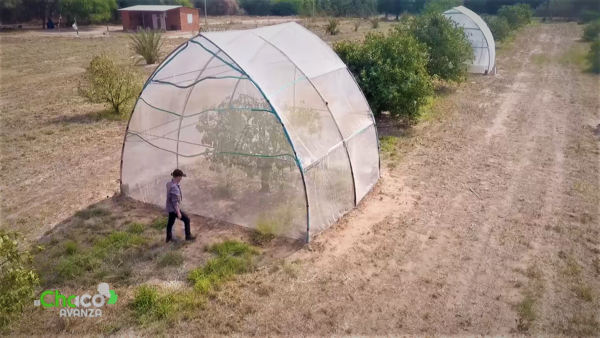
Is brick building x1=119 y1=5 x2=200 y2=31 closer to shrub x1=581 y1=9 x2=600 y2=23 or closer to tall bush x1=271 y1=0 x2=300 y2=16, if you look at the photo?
tall bush x1=271 y1=0 x2=300 y2=16

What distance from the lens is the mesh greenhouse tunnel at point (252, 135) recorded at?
7.04m

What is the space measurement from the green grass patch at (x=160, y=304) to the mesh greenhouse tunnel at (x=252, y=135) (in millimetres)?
1887

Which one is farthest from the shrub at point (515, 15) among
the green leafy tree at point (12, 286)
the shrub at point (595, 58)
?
the green leafy tree at point (12, 286)

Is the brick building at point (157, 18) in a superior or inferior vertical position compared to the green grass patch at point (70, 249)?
superior

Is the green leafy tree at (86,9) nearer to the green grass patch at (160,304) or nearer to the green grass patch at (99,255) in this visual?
the green grass patch at (99,255)

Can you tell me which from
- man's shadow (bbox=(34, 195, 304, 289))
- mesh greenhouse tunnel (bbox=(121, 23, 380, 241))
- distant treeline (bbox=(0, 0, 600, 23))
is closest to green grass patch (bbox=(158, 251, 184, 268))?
man's shadow (bbox=(34, 195, 304, 289))

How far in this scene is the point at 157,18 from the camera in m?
41.4

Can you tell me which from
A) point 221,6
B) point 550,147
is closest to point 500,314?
point 550,147

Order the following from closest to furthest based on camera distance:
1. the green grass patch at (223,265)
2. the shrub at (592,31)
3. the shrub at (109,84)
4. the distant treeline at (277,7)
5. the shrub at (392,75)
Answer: the green grass patch at (223,265) → the shrub at (392,75) → the shrub at (109,84) → the shrub at (592,31) → the distant treeline at (277,7)

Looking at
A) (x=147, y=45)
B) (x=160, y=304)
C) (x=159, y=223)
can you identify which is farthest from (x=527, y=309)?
(x=147, y=45)

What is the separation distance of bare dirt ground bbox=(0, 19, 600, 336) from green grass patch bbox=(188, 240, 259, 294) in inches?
10.1

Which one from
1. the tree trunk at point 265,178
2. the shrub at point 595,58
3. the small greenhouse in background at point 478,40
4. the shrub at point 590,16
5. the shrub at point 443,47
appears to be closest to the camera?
the tree trunk at point 265,178

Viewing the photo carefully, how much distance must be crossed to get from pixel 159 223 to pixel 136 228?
0.37 m

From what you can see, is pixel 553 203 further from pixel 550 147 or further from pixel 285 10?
pixel 285 10
